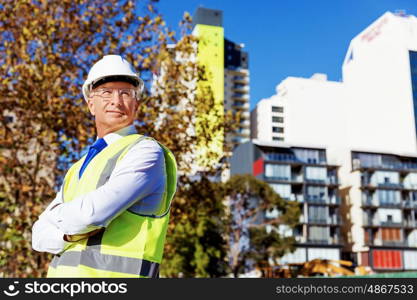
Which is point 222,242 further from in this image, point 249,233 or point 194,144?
point 194,144

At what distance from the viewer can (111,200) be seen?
186 centimetres

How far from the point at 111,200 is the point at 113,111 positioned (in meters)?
0.49

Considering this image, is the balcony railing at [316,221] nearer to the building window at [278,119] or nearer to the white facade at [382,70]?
the white facade at [382,70]

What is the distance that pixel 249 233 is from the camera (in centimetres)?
3622

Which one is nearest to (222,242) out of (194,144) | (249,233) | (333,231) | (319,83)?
(249,233)

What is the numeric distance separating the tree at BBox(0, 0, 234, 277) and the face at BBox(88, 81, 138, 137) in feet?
22.7

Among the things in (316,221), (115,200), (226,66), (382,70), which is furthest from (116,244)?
(226,66)

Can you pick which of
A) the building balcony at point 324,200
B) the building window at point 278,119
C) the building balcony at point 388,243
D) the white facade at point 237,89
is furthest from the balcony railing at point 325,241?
the white facade at point 237,89

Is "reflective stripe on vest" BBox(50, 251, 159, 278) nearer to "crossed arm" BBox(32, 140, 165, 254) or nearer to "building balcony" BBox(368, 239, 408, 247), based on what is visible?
"crossed arm" BBox(32, 140, 165, 254)

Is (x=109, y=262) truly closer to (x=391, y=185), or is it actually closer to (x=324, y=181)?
(x=324, y=181)

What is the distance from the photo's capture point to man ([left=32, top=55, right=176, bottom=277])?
1.87 meters

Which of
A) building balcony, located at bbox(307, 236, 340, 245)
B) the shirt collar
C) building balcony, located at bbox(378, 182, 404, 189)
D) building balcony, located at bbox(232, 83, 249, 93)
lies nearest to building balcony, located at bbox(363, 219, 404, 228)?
building balcony, located at bbox(307, 236, 340, 245)

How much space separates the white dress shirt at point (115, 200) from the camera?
1860 mm

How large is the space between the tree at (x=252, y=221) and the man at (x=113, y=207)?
108ft
